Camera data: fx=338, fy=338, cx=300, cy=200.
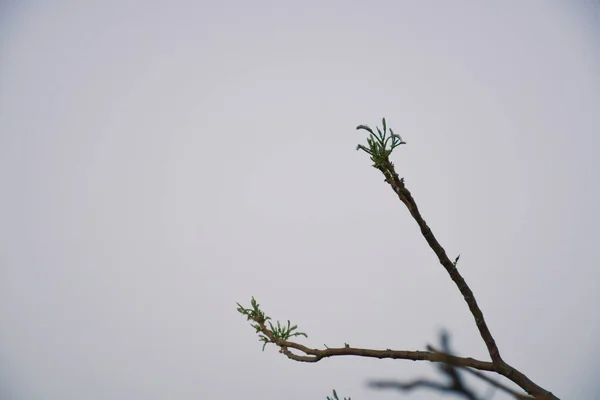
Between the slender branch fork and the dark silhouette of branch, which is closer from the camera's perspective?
the dark silhouette of branch

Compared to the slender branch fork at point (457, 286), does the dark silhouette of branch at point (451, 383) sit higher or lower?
lower

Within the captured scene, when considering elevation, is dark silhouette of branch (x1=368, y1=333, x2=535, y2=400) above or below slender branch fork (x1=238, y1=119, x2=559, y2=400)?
below

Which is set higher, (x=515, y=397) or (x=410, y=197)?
(x=410, y=197)

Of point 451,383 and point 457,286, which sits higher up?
point 457,286

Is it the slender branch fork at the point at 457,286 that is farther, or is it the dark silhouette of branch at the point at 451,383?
the slender branch fork at the point at 457,286

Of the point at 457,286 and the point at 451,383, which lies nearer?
the point at 451,383

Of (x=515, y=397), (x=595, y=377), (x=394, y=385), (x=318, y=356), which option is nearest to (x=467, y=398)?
(x=515, y=397)

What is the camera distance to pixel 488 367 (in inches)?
120

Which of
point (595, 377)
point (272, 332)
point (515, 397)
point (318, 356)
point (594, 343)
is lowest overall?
point (515, 397)

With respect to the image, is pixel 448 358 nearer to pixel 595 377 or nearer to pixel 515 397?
pixel 515 397

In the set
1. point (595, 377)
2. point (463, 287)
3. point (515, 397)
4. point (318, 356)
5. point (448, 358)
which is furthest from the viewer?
point (595, 377)

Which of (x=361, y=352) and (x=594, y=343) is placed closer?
(x=361, y=352)

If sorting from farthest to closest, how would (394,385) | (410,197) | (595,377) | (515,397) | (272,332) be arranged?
(595,377) < (272,332) < (410,197) < (394,385) < (515,397)

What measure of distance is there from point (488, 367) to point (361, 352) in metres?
1.13
